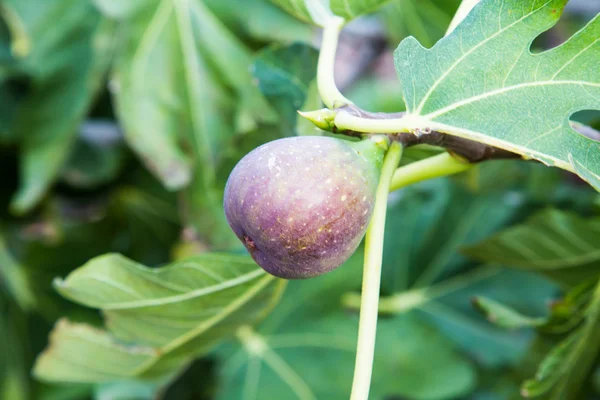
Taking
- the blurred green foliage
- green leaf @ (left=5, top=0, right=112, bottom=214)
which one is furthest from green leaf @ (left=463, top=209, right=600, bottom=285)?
green leaf @ (left=5, top=0, right=112, bottom=214)

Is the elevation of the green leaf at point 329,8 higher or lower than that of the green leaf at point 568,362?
higher

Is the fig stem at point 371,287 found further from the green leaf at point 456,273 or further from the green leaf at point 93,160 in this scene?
the green leaf at point 93,160

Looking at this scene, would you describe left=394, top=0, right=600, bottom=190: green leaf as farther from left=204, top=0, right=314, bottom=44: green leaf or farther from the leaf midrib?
left=204, top=0, right=314, bottom=44: green leaf

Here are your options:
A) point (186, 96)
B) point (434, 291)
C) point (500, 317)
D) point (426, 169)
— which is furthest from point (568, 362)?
point (186, 96)

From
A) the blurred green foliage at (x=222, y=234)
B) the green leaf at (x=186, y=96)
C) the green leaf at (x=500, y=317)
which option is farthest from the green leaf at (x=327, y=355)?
the green leaf at (x=500, y=317)

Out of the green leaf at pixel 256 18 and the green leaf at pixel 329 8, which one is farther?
the green leaf at pixel 256 18

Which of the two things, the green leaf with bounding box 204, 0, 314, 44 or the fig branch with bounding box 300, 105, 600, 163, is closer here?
the fig branch with bounding box 300, 105, 600, 163

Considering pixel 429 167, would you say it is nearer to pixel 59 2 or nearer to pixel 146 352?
pixel 146 352
